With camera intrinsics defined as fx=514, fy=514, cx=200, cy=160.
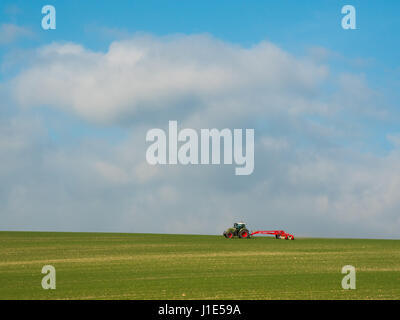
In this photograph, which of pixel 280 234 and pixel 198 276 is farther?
pixel 280 234

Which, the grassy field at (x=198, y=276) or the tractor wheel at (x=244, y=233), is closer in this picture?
the grassy field at (x=198, y=276)

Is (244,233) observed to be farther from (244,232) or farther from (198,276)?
(198,276)

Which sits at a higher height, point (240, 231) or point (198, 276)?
point (240, 231)

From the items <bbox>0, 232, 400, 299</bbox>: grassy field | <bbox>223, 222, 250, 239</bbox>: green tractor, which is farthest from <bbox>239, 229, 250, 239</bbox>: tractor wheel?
<bbox>0, 232, 400, 299</bbox>: grassy field

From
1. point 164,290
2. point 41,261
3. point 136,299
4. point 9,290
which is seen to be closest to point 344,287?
point 164,290

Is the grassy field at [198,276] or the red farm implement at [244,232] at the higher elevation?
the red farm implement at [244,232]

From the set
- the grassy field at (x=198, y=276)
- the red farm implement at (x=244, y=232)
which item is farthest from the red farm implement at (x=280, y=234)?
the grassy field at (x=198, y=276)

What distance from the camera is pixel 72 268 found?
124ft

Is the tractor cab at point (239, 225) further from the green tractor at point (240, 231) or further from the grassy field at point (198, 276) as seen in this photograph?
the grassy field at point (198, 276)

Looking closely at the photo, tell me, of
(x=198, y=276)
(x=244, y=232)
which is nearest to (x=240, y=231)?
(x=244, y=232)

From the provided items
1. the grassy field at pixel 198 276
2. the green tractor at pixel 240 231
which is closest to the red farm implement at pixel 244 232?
the green tractor at pixel 240 231
